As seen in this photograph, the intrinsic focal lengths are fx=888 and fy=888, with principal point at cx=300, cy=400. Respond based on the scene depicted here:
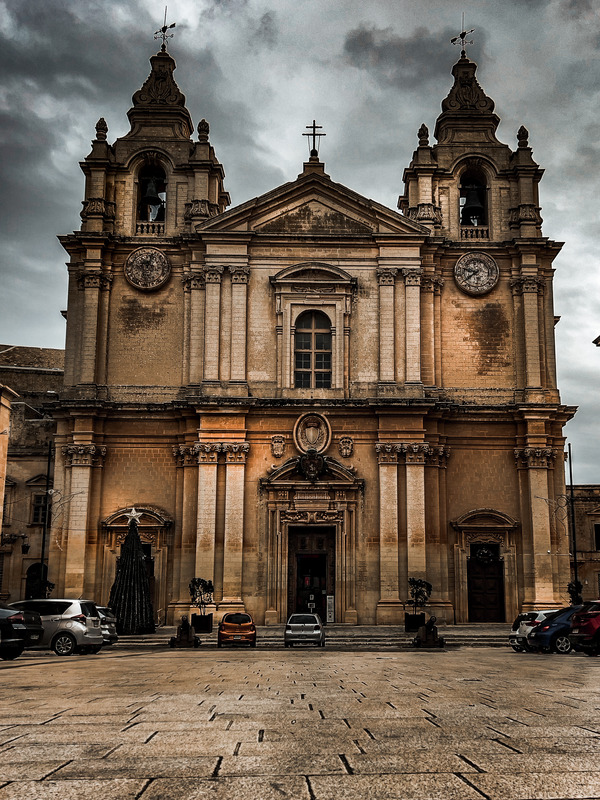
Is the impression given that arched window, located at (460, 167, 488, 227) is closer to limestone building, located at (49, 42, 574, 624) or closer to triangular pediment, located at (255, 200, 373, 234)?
limestone building, located at (49, 42, 574, 624)

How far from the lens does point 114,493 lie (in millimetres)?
37062

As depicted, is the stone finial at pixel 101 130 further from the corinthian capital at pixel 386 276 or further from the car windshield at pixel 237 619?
the car windshield at pixel 237 619

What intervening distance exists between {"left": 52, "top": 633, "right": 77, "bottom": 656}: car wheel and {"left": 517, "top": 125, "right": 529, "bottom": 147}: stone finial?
29.7 metres

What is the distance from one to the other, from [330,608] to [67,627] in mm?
14313

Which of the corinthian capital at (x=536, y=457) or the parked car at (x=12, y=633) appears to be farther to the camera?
the corinthian capital at (x=536, y=457)

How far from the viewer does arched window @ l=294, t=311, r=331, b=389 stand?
123 ft

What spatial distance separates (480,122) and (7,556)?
34.3m

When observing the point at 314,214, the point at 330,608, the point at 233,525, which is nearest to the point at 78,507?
the point at 233,525

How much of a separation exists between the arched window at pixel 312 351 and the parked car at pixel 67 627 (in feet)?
52.6

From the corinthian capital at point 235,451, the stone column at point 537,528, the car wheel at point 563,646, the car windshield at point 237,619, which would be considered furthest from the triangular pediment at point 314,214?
the car wheel at point 563,646

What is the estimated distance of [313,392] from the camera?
121 feet

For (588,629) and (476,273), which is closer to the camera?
(588,629)

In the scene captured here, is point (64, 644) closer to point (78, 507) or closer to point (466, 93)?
point (78, 507)

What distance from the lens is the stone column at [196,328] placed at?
123 ft
